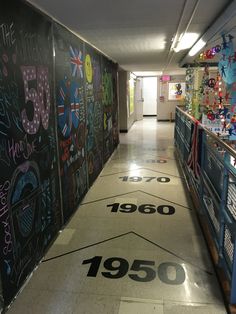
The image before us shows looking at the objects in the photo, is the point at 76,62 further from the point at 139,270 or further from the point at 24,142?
the point at 139,270

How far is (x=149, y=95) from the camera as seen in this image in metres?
15.7

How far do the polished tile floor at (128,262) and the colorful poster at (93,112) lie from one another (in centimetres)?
60

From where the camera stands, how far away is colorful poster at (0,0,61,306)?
1.93 metres

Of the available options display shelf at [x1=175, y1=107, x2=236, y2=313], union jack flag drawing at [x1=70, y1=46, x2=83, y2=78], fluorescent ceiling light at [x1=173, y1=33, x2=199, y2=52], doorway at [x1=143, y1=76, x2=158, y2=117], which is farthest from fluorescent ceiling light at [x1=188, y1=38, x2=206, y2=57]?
doorway at [x1=143, y1=76, x2=158, y2=117]

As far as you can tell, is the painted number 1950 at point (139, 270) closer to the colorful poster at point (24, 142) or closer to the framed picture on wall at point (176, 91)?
the colorful poster at point (24, 142)

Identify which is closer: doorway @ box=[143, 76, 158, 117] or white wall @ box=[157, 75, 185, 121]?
white wall @ box=[157, 75, 185, 121]

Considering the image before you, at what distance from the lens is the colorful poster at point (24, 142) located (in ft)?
6.33

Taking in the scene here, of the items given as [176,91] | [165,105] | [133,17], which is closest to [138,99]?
[165,105]

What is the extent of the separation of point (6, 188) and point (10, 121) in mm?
462

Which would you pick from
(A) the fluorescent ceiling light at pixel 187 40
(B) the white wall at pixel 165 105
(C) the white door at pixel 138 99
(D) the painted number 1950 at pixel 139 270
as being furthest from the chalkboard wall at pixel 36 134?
(B) the white wall at pixel 165 105

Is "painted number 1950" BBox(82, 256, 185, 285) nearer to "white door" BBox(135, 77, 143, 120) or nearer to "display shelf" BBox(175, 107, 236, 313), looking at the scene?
"display shelf" BBox(175, 107, 236, 313)

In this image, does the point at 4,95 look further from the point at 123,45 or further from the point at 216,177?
the point at 123,45

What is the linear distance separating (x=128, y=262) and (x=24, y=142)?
55.5 inches

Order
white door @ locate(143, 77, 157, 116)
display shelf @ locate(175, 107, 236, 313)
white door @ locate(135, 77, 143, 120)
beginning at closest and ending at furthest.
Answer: display shelf @ locate(175, 107, 236, 313) < white door @ locate(135, 77, 143, 120) < white door @ locate(143, 77, 157, 116)
